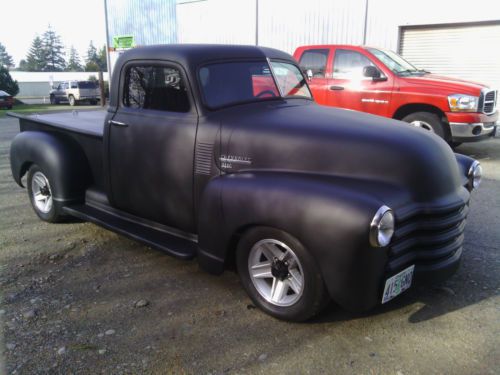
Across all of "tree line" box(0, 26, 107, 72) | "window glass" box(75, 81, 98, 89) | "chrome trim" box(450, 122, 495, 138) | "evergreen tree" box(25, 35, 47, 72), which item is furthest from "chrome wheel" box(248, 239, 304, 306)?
"evergreen tree" box(25, 35, 47, 72)

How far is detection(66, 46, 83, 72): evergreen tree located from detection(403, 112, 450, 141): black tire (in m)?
121

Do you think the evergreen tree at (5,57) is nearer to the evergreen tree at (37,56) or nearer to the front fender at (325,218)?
the evergreen tree at (37,56)

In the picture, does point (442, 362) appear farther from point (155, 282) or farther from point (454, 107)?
point (454, 107)

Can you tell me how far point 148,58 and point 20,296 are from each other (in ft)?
7.25

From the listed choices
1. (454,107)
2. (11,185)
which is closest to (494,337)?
(454,107)

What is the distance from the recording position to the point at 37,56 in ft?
370

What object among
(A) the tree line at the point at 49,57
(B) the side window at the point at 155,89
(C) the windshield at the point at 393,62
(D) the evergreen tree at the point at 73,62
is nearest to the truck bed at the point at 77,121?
(B) the side window at the point at 155,89

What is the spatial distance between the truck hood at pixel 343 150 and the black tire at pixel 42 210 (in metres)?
2.31

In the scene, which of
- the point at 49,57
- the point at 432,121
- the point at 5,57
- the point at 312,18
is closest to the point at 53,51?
the point at 49,57

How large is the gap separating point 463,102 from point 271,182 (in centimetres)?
612

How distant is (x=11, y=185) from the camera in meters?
6.75

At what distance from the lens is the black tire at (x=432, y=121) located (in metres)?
7.84

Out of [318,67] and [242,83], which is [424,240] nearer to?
[242,83]

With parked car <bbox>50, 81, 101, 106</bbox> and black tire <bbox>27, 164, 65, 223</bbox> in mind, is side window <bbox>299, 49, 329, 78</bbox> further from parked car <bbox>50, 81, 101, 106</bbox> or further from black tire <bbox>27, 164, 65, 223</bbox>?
parked car <bbox>50, 81, 101, 106</bbox>
